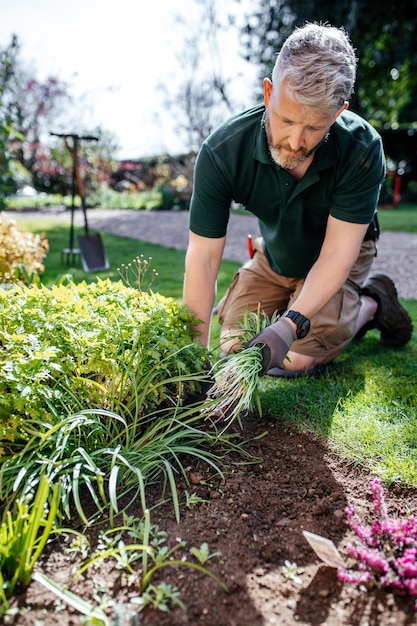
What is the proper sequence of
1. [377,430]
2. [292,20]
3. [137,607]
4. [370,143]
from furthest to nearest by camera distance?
[292,20], [370,143], [377,430], [137,607]

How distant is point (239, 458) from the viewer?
6.20 ft

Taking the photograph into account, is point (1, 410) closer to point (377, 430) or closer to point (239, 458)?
point (239, 458)

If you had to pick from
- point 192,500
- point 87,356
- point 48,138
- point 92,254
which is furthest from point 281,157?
point 48,138

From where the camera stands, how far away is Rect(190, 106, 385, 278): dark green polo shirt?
2178 mm

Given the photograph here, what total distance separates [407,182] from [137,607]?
48.7 feet

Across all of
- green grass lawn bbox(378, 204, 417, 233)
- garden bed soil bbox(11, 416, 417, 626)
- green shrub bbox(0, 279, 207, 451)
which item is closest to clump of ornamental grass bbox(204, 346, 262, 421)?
green shrub bbox(0, 279, 207, 451)

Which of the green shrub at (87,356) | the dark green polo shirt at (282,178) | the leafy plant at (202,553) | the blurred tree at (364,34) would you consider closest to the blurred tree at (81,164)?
the blurred tree at (364,34)

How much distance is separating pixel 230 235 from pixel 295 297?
16.5ft

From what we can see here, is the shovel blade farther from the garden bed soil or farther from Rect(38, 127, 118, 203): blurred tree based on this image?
Rect(38, 127, 118, 203): blurred tree

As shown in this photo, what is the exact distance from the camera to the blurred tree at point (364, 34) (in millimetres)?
10672

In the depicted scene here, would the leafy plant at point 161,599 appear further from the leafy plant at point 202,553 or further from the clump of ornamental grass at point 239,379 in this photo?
the clump of ornamental grass at point 239,379

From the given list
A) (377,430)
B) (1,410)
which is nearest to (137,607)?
(1,410)

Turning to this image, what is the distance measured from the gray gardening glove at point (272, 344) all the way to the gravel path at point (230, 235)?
275 cm

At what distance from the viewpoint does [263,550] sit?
1469 mm
